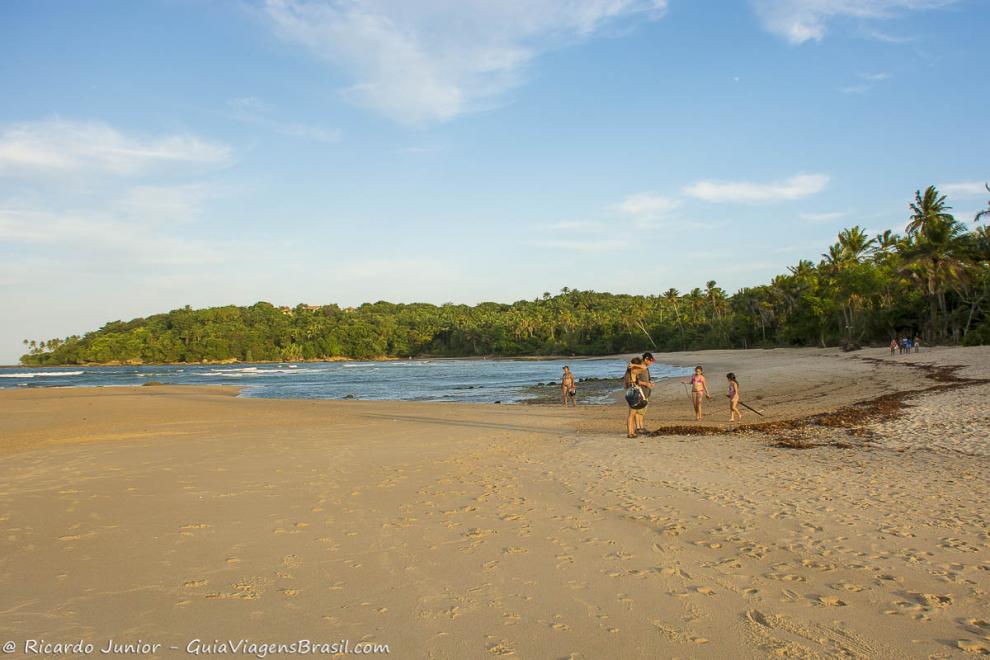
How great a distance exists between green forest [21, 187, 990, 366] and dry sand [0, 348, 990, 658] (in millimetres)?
43226

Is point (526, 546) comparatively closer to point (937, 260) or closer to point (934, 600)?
point (934, 600)

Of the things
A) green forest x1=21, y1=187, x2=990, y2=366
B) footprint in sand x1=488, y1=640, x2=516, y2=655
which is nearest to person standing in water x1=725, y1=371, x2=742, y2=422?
footprint in sand x1=488, y1=640, x2=516, y2=655

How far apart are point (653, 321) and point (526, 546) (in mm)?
101808

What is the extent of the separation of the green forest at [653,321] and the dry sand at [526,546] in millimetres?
43226

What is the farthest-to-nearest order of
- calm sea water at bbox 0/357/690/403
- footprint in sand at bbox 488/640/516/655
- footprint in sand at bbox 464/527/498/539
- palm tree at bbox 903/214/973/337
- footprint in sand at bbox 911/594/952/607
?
palm tree at bbox 903/214/973/337, calm sea water at bbox 0/357/690/403, footprint in sand at bbox 464/527/498/539, footprint in sand at bbox 911/594/952/607, footprint in sand at bbox 488/640/516/655

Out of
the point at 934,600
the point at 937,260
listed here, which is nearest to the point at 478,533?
the point at 934,600

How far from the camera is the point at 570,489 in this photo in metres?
7.40

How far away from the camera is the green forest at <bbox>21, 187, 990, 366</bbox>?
4578cm

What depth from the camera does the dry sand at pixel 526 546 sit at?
366cm

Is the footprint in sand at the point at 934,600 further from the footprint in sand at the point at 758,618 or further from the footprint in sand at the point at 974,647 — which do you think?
the footprint in sand at the point at 758,618

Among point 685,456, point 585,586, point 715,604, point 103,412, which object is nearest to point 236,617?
point 585,586

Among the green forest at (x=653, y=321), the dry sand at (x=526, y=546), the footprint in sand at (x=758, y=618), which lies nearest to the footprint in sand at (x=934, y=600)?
the dry sand at (x=526, y=546)

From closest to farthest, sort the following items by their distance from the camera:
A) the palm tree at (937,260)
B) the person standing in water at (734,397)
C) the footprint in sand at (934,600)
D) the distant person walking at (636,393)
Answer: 1. the footprint in sand at (934,600)
2. the distant person walking at (636,393)
3. the person standing in water at (734,397)
4. the palm tree at (937,260)

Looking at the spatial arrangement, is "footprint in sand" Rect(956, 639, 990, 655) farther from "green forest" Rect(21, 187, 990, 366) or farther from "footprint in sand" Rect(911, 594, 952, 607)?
"green forest" Rect(21, 187, 990, 366)
